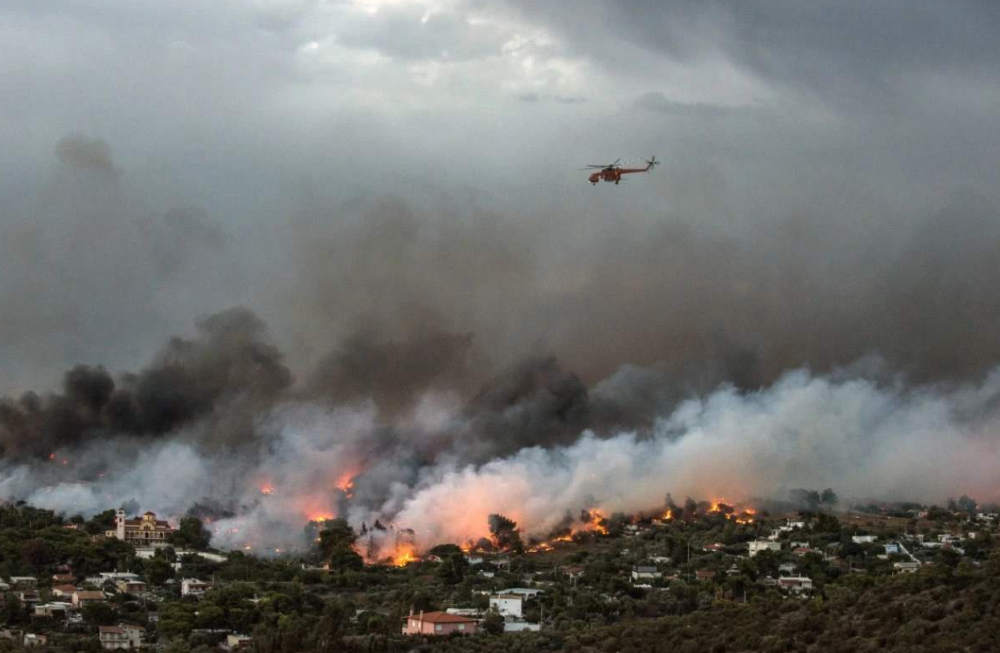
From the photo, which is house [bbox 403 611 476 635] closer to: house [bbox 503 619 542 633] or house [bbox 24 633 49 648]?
house [bbox 503 619 542 633]

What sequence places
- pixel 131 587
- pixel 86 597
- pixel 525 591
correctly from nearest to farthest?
1. pixel 86 597
2. pixel 525 591
3. pixel 131 587

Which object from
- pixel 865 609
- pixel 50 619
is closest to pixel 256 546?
pixel 50 619

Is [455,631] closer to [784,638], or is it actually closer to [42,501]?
[784,638]

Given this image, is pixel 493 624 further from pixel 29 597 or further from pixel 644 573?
pixel 29 597

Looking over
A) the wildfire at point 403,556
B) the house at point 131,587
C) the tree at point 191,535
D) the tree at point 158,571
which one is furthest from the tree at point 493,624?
the tree at point 191,535

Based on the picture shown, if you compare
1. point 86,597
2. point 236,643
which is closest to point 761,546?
point 236,643

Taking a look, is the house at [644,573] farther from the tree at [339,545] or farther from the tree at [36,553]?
the tree at [36,553]
